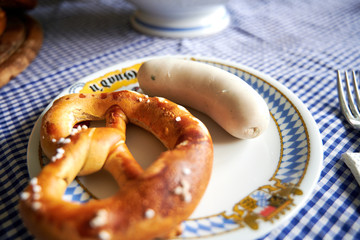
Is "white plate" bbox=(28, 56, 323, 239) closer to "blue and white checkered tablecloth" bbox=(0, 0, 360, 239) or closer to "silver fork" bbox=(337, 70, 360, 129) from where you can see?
"blue and white checkered tablecloth" bbox=(0, 0, 360, 239)

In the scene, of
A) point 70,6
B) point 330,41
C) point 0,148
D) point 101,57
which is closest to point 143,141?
point 0,148

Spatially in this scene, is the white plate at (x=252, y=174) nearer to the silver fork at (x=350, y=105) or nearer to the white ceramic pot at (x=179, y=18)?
the silver fork at (x=350, y=105)

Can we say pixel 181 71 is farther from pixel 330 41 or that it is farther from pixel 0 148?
pixel 330 41

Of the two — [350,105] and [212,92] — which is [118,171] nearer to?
[212,92]

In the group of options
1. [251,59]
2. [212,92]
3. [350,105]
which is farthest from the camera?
[251,59]

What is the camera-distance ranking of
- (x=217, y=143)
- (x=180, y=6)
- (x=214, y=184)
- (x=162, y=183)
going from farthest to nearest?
(x=180, y=6), (x=217, y=143), (x=214, y=184), (x=162, y=183)

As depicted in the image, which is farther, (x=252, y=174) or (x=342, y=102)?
(x=342, y=102)

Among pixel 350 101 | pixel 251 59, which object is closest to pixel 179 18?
pixel 251 59
